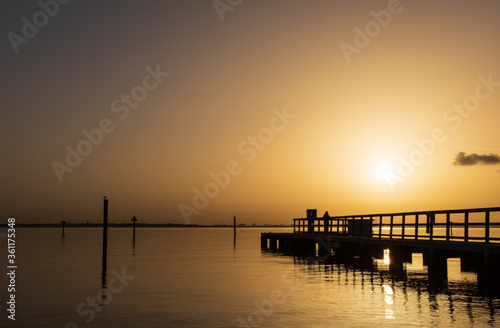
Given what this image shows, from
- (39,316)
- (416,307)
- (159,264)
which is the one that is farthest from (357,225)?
(39,316)

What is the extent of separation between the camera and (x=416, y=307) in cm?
1794

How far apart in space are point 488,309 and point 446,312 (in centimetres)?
152

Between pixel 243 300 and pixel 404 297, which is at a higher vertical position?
pixel 404 297

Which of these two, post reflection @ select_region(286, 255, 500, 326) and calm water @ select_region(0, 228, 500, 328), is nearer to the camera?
calm water @ select_region(0, 228, 500, 328)

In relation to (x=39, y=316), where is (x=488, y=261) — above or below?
above

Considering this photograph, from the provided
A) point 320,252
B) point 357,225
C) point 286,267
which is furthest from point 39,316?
point 320,252

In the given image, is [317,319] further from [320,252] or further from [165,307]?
[320,252]

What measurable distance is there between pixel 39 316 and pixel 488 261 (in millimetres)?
14186

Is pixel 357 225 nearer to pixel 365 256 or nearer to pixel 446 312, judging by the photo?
pixel 365 256

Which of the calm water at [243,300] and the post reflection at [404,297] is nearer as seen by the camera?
the calm water at [243,300]

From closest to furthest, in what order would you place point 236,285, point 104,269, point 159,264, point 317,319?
1. point 317,319
2. point 236,285
3. point 104,269
4. point 159,264

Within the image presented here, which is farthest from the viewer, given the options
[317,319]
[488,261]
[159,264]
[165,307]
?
[159,264]

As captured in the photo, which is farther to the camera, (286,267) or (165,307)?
(286,267)

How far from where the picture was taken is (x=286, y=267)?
110 ft
